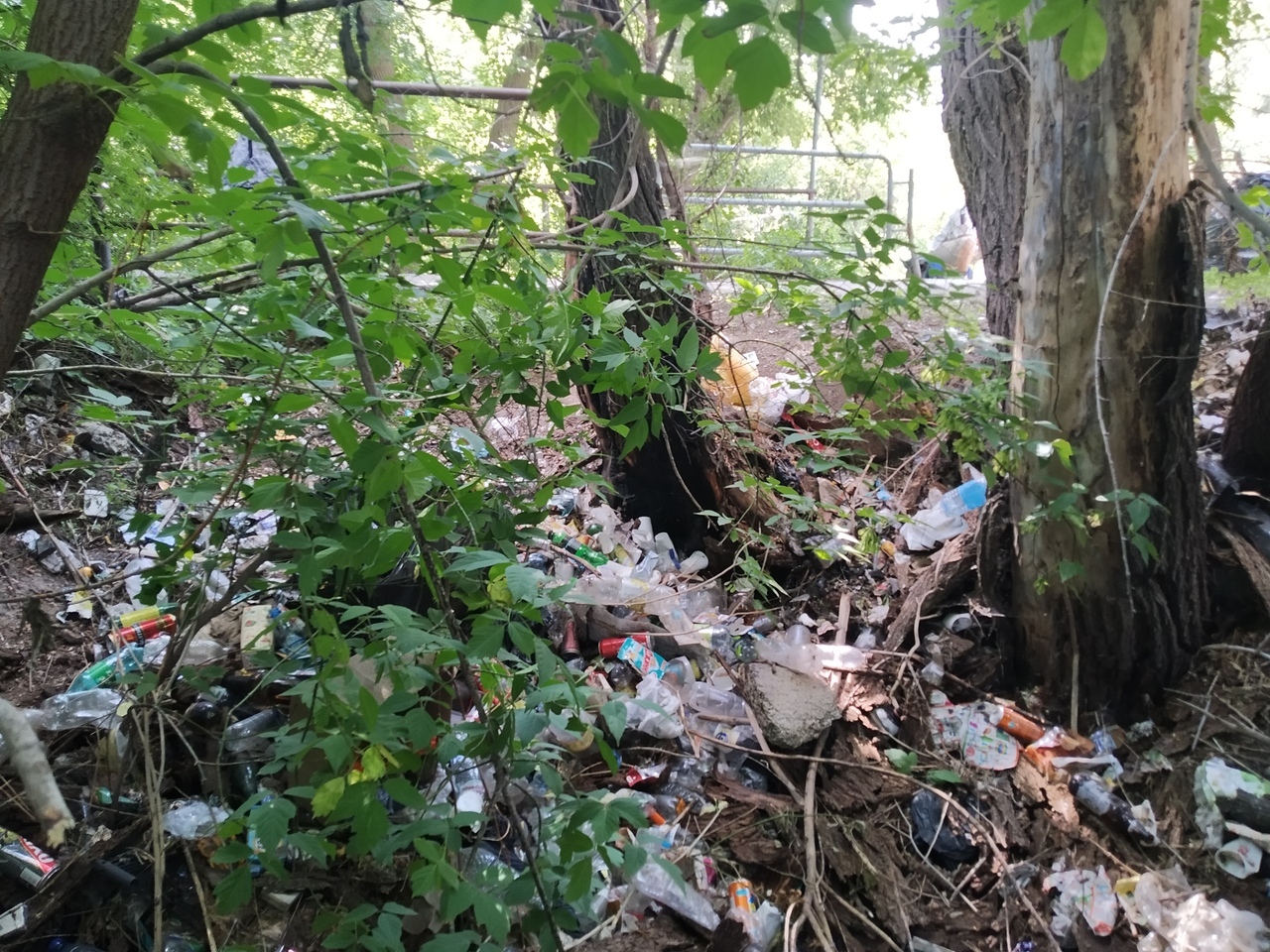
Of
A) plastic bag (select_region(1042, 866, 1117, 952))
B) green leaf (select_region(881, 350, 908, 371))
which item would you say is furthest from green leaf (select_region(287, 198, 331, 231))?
plastic bag (select_region(1042, 866, 1117, 952))

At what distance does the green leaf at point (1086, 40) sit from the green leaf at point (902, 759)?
2.25 meters

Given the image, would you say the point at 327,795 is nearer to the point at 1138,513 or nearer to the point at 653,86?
the point at 653,86

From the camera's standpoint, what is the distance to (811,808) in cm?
232

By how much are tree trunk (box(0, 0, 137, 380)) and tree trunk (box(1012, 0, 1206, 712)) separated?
2.22 meters

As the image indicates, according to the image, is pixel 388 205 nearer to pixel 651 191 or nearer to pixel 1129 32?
pixel 651 191

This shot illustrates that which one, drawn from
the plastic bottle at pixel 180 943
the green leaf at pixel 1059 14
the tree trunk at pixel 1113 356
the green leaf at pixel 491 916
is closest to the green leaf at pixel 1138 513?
the tree trunk at pixel 1113 356

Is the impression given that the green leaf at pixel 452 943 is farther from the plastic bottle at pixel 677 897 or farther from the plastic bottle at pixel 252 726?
the plastic bottle at pixel 252 726

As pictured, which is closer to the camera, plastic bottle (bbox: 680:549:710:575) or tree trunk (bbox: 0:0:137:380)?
tree trunk (bbox: 0:0:137:380)

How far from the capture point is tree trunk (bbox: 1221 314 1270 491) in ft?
8.38

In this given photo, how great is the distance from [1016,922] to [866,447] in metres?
2.36

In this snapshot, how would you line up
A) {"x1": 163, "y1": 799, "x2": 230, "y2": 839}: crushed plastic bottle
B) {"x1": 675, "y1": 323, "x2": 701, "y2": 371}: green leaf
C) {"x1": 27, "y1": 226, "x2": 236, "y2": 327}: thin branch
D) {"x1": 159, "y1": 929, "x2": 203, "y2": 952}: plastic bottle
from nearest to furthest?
{"x1": 27, "y1": 226, "x2": 236, "y2": 327}: thin branch < {"x1": 675, "y1": 323, "x2": 701, "y2": 371}: green leaf < {"x1": 159, "y1": 929, "x2": 203, "y2": 952}: plastic bottle < {"x1": 163, "y1": 799, "x2": 230, "y2": 839}: crushed plastic bottle

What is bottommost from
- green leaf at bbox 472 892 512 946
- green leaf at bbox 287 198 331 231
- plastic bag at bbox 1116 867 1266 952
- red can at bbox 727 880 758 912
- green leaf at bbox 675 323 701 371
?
plastic bag at bbox 1116 867 1266 952

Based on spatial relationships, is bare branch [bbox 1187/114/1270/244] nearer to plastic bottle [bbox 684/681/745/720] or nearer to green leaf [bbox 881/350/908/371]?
green leaf [bbox 881/350/908/371]

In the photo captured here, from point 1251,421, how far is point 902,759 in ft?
5.81
